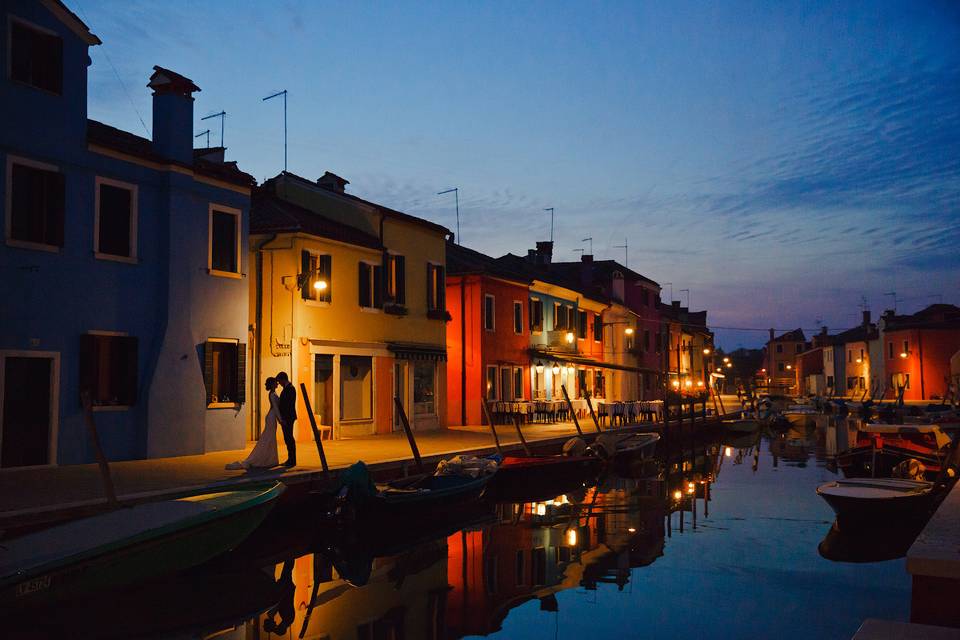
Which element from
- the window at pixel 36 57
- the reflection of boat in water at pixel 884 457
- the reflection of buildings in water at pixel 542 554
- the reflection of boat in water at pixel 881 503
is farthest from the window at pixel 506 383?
the window at pixel 36 57

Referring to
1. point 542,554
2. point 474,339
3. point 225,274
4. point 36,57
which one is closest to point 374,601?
point 542,554

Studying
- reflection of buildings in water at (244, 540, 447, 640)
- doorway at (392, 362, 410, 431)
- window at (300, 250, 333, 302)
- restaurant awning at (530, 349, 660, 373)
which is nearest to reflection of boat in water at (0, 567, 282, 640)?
reflection of buildings in water at (244, 540, 447, 640)

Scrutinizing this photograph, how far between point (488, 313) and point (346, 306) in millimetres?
9124

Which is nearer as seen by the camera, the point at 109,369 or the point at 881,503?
the point at 881,503

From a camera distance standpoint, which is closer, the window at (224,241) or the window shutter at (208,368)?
the window shutter at (208,368)

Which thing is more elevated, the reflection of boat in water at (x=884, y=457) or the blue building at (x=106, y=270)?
the blue building at (x=106, y=270)

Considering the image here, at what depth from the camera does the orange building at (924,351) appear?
219 ft

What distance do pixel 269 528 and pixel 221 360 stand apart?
23.3 feet

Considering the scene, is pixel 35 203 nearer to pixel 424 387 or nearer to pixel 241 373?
pixel 241 373

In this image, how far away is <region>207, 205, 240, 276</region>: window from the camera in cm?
2050

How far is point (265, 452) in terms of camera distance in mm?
16547

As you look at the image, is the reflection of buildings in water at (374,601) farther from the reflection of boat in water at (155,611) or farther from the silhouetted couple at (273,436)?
the silhouetted couple at (273,436)

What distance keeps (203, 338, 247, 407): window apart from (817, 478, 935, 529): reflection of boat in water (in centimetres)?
1260

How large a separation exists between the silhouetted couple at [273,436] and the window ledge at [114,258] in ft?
13.2
